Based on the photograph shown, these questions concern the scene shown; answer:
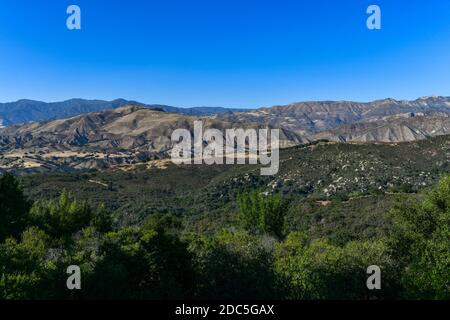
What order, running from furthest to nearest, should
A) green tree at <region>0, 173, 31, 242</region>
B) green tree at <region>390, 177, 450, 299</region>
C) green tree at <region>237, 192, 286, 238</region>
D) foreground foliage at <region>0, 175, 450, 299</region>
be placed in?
green tree at <region>237, 192, 286, 238</region> < green tree at <region>0, 173, 31, 242</region> < green tree at <region>390, 177, 450, 299</region> < foreground foliage at <region>0, 175, 450, 299</region>

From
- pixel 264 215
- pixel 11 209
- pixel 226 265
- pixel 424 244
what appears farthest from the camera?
pixel 264 215

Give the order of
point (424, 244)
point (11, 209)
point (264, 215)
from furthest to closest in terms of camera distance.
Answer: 1. point (264, 215)
2. point (11, 209)
3. point (424, 244)

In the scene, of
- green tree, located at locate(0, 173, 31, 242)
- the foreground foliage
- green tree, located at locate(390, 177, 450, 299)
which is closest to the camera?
the foreground foliage

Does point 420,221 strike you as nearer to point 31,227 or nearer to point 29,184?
point 31,227

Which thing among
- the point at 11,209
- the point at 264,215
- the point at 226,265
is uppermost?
the point at 11,209

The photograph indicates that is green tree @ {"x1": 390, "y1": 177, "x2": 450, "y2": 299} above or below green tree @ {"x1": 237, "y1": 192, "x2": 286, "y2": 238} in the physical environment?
above

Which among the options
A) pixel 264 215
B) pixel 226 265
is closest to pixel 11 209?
pixel 226 265

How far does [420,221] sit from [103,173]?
13121cm

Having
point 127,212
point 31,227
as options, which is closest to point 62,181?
point 127,212

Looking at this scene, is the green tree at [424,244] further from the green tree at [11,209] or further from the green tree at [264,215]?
the green tree at [11,209]

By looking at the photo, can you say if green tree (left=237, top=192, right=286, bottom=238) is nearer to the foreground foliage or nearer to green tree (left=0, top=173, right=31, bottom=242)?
the foreground foliage

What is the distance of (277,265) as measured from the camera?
84.5ft

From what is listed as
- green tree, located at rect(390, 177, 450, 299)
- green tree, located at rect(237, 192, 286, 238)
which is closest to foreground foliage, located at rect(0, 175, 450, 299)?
green tree, located at rect(390, 177, 450, 299)

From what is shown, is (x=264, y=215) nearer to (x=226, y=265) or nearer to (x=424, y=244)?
(x=424, y=244)
